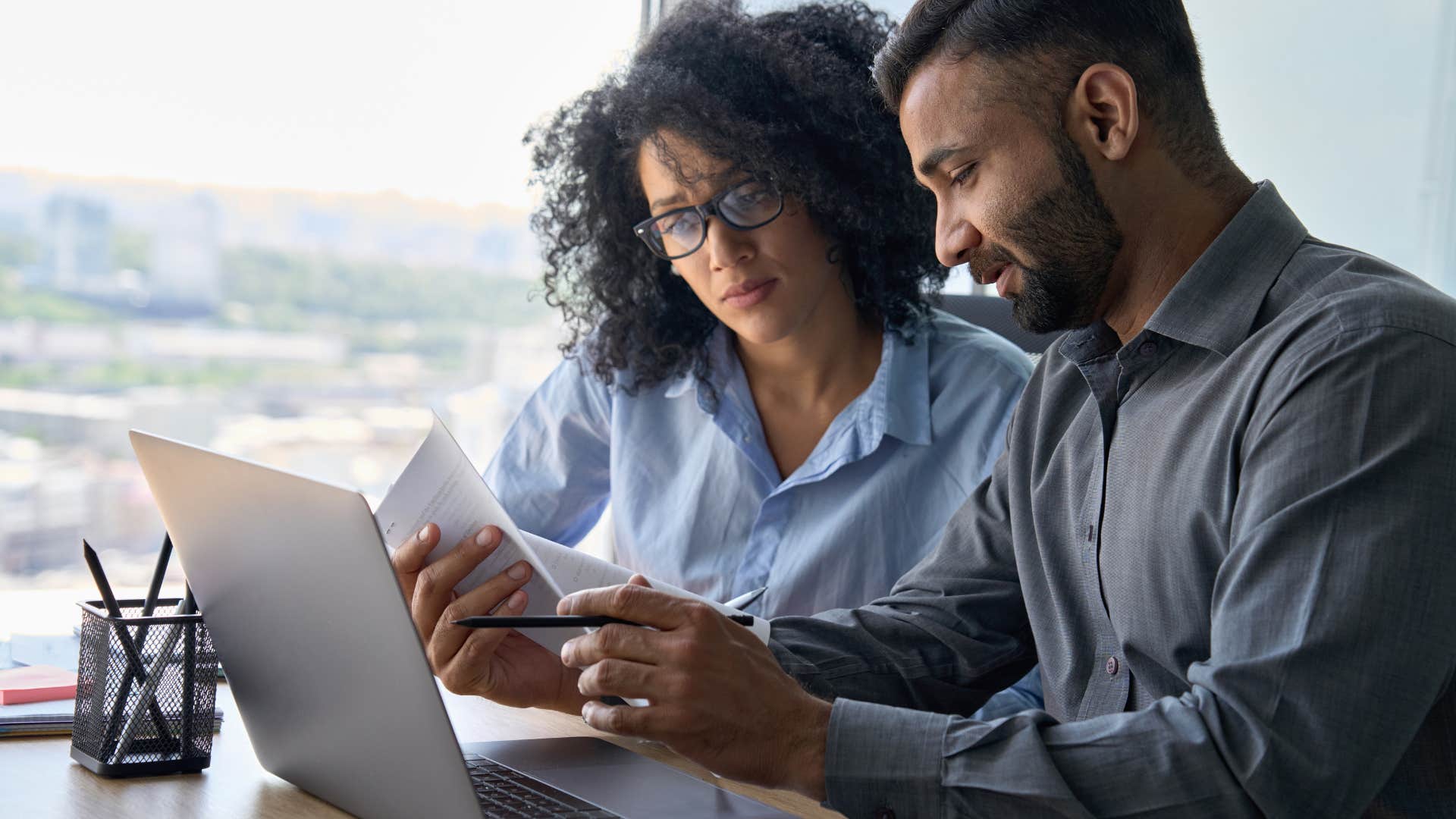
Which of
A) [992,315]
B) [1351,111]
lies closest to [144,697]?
[992,315]

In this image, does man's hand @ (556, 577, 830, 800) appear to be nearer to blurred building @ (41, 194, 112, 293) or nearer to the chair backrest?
the chair backrest

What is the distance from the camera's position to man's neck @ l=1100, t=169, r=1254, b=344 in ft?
3.71

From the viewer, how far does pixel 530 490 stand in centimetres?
189

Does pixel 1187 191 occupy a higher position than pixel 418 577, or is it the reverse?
pixel 1187 191

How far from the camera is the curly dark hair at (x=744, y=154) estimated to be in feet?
5.74

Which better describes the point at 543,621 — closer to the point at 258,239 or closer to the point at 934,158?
the point at 934,158

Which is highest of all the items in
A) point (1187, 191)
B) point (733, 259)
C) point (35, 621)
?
point (1187, 191)

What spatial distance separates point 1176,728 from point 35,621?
4.29ft

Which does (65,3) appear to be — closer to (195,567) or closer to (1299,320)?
(195,567)

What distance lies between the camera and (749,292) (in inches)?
66.7

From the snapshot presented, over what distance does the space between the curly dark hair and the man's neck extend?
0.63 metres

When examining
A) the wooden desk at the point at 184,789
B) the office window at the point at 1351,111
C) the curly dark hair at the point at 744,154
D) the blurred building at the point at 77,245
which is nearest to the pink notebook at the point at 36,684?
the wooden desk at the point at 184,789

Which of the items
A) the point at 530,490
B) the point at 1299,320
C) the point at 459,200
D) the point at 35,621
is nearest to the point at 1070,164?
the point at 1299,320

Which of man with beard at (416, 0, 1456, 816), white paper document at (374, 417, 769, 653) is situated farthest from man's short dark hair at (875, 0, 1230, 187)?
white paper document at (374, 417, 769, 653)
